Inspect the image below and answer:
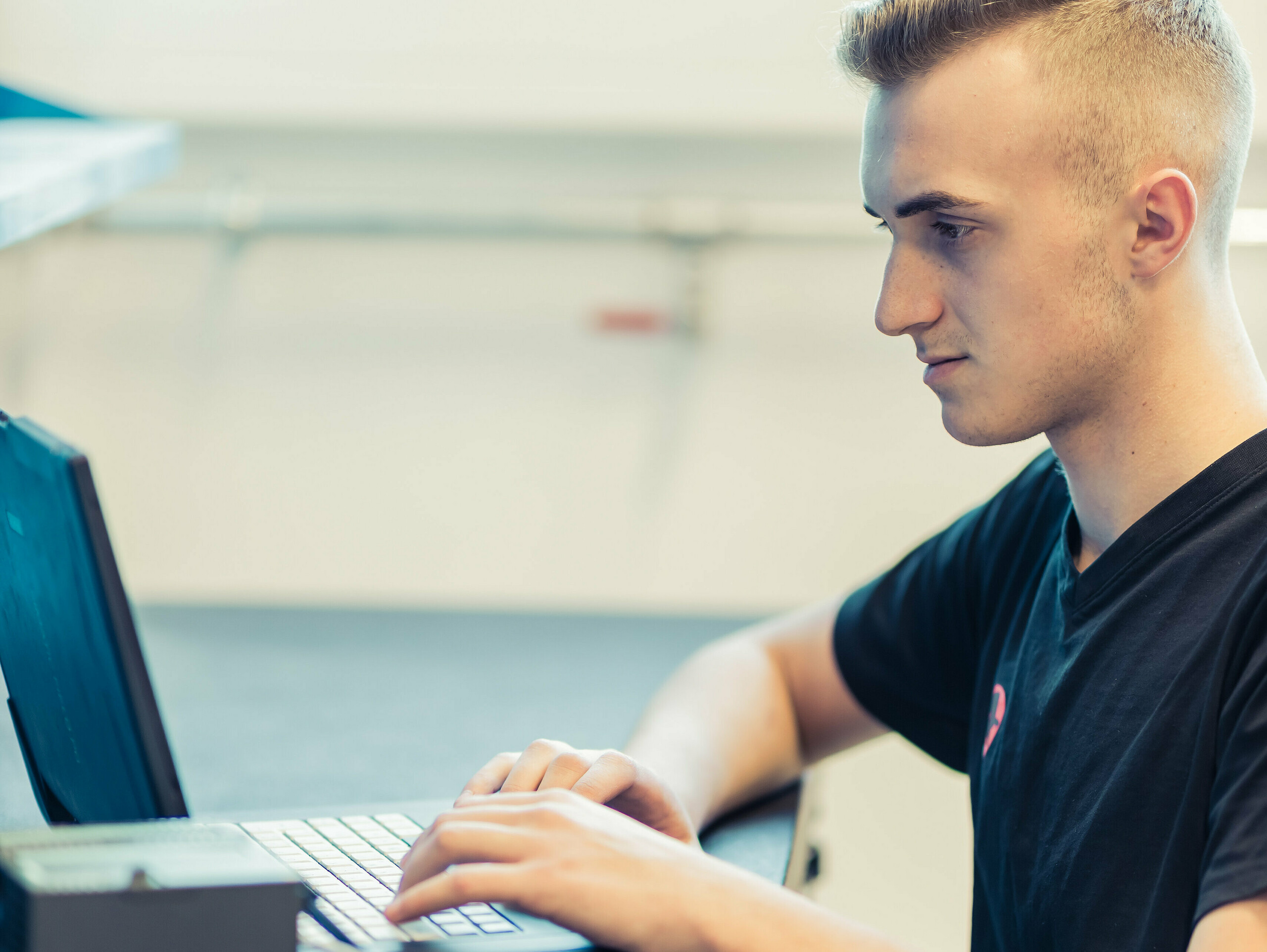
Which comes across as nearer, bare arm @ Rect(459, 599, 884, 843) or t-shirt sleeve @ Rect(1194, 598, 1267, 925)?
t-shirt sleeve @ Rect(1194, 598, 1267, 925)

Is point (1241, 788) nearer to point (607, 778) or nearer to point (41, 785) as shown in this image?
point (607, 778)

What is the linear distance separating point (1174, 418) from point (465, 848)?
47cm

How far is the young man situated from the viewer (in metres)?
0.65

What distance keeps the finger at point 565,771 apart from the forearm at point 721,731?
0.16m

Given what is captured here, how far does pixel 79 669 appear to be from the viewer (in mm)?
544

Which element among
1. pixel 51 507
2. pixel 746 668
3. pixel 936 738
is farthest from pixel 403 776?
pixel 51 507

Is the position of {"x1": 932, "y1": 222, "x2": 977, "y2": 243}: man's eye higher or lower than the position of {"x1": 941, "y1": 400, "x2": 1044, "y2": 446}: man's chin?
higher

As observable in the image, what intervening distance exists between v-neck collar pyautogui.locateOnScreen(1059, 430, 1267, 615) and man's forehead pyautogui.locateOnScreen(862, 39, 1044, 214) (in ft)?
0.64

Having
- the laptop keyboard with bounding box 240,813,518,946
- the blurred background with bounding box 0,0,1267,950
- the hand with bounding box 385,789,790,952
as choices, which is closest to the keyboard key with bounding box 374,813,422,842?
the laptop keyboard with bounding box 240,813,518,946

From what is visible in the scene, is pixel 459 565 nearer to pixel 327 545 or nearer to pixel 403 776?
pixel 327 545

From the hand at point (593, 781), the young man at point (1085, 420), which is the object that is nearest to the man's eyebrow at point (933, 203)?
the young man at point (1085, 420)

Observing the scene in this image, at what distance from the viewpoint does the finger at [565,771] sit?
686mm

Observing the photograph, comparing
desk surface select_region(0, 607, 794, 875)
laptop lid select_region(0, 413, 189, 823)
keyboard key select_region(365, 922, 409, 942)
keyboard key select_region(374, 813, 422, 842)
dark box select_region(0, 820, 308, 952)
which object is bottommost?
desk surface select_region(0, 607, 794, 875)

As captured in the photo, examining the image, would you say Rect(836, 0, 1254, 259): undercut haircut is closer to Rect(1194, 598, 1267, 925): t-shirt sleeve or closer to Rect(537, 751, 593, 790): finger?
Rect(1194, 598, 1267, 925): t-shirt sleeve
